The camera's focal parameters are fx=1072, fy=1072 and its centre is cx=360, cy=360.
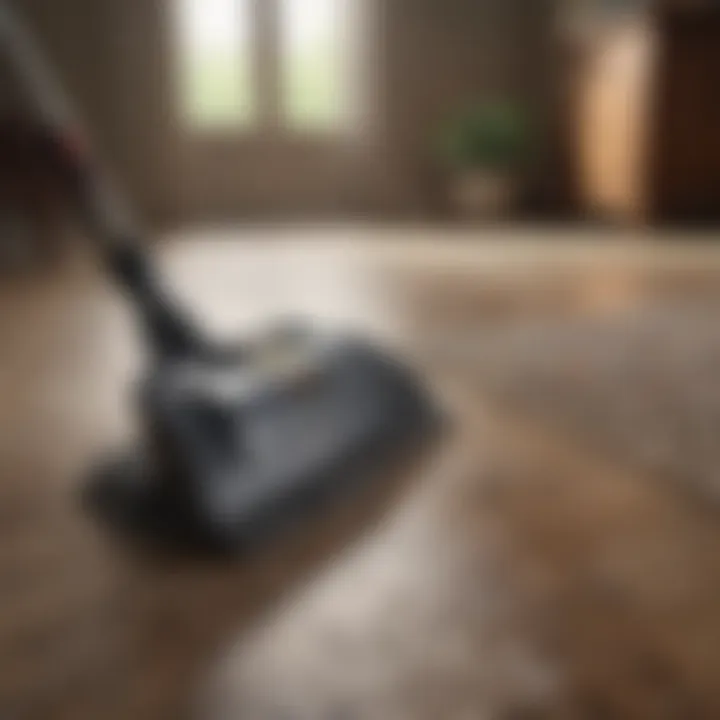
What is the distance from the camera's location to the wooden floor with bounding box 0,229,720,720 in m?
0.69

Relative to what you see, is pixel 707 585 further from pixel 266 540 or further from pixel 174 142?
pixel 174 142

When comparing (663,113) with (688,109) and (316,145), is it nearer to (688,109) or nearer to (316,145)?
(688,109)

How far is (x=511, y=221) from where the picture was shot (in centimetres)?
432

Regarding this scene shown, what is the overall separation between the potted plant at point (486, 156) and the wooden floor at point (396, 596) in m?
3.00

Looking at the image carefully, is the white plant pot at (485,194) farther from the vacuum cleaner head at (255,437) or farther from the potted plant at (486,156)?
the vacuum cleaner head at (255,437)

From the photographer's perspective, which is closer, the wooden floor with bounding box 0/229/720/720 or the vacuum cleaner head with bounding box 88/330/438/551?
the wooden floor with bounding box 0/229/720/720

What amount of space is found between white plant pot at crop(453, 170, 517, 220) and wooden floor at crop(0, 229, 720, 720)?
10.2 ft

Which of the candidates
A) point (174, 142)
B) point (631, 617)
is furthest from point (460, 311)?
point (174, 142)

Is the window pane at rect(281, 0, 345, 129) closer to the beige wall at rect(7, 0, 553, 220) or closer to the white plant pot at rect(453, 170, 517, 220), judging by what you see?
the beige wall at rect(7, 0, 553, 220)

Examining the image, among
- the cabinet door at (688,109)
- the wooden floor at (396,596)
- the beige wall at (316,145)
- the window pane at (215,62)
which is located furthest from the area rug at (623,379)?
the window pane at (215,62)

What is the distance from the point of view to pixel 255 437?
1.00 metres

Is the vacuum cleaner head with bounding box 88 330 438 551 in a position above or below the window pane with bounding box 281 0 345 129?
below

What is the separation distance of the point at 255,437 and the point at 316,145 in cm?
397

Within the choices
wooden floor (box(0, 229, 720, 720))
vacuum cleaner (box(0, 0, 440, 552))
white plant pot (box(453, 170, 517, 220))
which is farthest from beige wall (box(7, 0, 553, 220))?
vacuum cleaner (box(0, 0, 440, 552))
